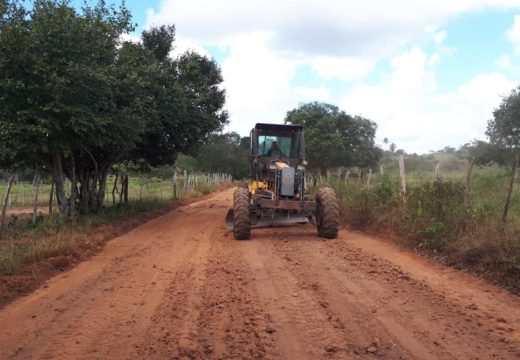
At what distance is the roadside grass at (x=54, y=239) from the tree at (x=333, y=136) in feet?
68.2

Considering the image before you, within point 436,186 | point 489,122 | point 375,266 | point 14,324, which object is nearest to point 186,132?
point 436,186

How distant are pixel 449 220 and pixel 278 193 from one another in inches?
167

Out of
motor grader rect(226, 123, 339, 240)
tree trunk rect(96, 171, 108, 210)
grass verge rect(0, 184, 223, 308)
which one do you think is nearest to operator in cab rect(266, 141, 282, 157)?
motor grader rect(226, 123, 339, 240)

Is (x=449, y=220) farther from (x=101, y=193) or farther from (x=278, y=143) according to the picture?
(x=101, y=193)

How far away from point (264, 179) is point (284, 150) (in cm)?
105

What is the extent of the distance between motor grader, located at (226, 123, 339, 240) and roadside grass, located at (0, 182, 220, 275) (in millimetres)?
3502

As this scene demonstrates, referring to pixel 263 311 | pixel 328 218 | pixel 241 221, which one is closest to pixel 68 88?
pixel 241 221

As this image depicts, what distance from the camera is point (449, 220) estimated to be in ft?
33.5

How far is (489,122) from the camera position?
29984 mm

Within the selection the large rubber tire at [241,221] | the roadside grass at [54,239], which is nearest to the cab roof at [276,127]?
the large rubber tire at [241,221]

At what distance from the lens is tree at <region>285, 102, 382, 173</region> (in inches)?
1446

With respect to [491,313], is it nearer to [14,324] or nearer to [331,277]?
[331,277]

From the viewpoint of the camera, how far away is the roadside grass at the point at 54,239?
901cm

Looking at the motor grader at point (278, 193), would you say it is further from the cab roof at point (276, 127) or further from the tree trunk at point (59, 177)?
the tree trunk at point (59, 177)
